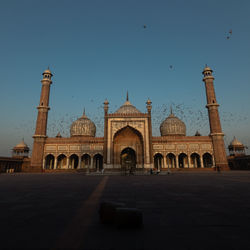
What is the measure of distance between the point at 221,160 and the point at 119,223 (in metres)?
34.4

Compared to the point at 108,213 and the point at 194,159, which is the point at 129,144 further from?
the point at 108,213

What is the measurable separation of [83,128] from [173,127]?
65.3 feet

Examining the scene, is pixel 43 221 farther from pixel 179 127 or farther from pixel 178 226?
pixel 179 127

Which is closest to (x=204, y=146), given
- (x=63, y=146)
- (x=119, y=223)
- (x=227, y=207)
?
(x=63, y=146)

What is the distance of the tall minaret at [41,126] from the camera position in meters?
32.3

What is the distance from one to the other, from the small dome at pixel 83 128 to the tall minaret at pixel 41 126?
25.1ft

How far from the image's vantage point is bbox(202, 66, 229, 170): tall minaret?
106 feet

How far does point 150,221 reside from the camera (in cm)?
314

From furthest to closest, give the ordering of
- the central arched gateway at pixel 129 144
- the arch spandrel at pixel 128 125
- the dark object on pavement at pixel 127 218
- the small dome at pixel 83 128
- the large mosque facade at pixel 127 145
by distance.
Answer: the small dome at pixel 83 128 → the central arched gateway at pixel 129 144 → the arch spandrel at pixel 128 125 → the large mosque facade at pixel 127 145 → the dark object on pavement at pixel 127 218

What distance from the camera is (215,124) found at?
111 ft

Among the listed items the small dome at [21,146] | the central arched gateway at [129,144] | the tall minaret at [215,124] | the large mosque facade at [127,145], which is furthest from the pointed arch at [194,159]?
the small dome at [21,146]

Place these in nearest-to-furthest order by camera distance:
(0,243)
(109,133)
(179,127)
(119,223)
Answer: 1. (0,243)
2. (119,223)
3. (109,133)
4. (179,127)

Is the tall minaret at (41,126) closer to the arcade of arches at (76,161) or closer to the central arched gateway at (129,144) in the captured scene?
the arcade of arches at (76,161)

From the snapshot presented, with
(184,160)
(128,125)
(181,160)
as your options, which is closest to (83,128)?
(128,125)
